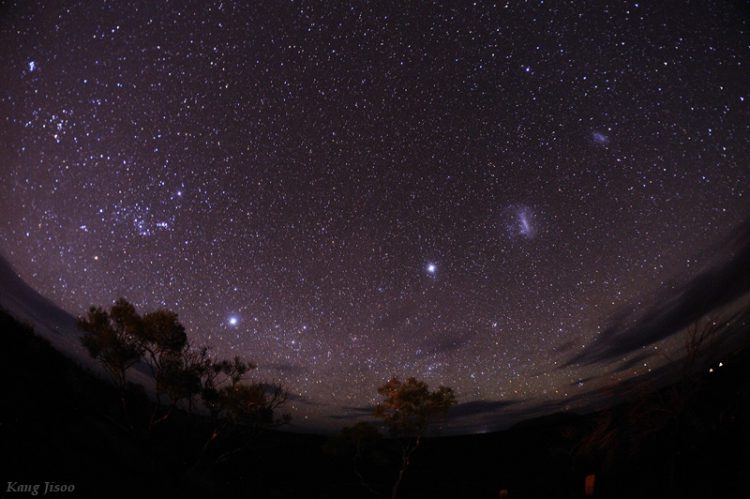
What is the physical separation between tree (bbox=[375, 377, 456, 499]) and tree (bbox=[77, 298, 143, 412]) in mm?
16645

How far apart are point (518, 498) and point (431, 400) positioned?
793 centimetres

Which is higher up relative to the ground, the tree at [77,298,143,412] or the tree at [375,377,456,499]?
the tree at [77,298,143,412]

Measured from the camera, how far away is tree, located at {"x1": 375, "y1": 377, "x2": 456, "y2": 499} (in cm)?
2755

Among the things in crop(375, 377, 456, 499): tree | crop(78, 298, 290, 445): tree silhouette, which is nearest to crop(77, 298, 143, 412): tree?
crop(78, 298, 290, 445): tree silhouette

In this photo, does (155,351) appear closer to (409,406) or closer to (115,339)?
(115,339)

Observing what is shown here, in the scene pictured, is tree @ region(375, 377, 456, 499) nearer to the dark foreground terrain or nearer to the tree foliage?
the tree foliage

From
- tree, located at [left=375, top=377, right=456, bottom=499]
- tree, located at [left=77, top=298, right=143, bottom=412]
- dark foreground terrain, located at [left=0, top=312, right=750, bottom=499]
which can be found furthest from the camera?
tree, located at [left=375, top=377, right=456, bottom=499]

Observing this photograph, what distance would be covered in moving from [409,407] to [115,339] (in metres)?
19.4

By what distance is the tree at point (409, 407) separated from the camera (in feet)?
90.4

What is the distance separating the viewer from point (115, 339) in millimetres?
18125

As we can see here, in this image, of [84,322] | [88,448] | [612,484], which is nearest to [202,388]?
[88,448]

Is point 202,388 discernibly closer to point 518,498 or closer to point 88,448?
point 88,448

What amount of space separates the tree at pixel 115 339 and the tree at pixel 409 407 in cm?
1664

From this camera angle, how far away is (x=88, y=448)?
16.3 meters
